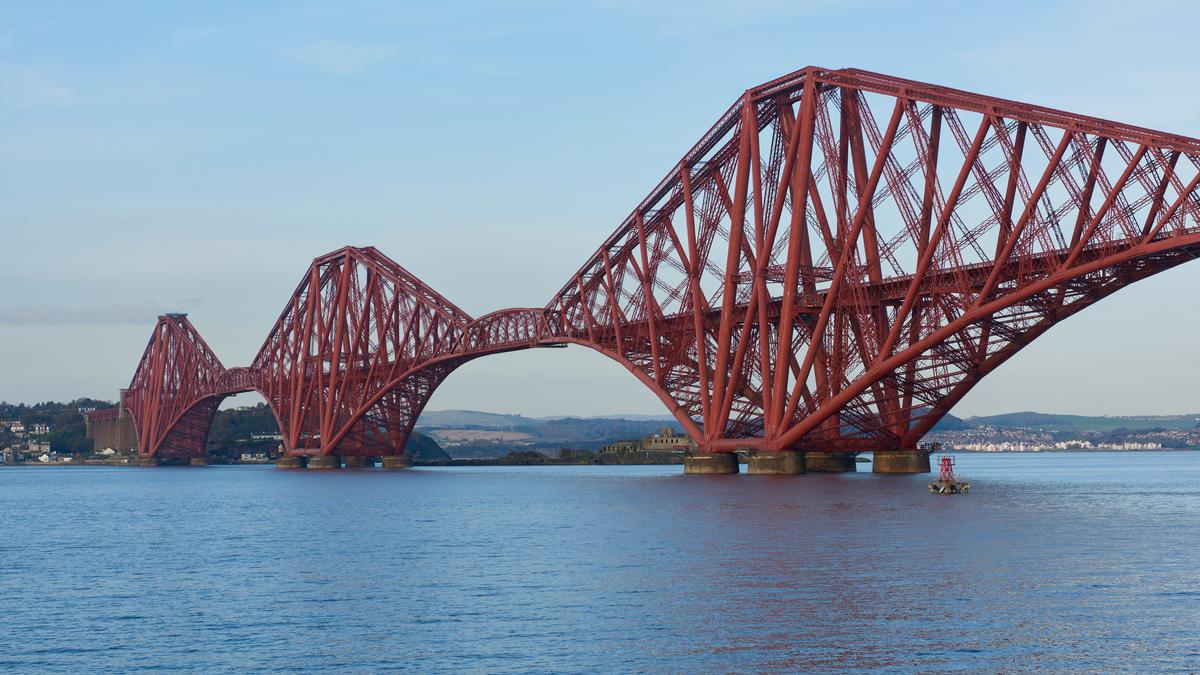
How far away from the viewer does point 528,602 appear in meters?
37.3

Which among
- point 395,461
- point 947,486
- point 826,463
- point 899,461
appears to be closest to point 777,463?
point 826,463

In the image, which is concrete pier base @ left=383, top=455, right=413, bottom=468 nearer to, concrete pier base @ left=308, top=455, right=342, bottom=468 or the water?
concrete pier base @ left=308, top=455, right=342, bottom=468

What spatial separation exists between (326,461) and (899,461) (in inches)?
3246

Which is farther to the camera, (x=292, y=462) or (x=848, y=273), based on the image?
(x=292, y=462)

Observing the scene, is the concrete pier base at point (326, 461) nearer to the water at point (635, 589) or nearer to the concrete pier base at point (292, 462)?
the concrete pier base at point (292, 462)

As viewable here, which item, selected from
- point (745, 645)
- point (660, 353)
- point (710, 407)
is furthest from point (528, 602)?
point (660, 353)

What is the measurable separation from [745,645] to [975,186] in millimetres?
49547

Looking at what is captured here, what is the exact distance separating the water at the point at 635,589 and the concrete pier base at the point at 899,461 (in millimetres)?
24575

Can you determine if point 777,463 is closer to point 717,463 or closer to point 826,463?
point 826,463

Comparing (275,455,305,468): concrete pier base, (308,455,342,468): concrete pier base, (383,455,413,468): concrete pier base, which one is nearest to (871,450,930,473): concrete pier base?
(383,455,413,468): concrete pier base

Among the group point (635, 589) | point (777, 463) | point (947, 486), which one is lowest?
point (635, 589)

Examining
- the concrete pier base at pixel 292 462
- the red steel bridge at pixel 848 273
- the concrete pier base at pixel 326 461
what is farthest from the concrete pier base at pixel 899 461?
the concrete pier base at pixel 292 462

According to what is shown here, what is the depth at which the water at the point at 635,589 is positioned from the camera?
98.3ft

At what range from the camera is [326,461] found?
16350 cm
